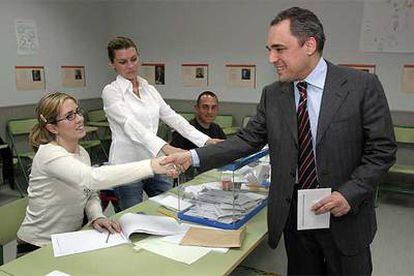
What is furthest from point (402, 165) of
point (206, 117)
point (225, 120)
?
point (206, 117)

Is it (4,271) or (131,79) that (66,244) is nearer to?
(4,271)

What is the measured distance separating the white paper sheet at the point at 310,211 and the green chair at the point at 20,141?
417 cm

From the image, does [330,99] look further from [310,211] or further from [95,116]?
[95,116]

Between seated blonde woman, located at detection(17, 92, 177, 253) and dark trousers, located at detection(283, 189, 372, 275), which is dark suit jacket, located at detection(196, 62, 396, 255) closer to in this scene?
dark trousers, located at detection(283, 189, 372, 275)

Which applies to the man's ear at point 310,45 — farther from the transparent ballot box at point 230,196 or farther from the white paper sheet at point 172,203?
the white paper sheet at point 172,203

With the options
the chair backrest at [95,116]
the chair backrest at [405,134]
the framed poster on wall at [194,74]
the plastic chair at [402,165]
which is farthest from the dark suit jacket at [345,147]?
the chair backrest at [95,116]

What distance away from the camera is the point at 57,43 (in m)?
5.89

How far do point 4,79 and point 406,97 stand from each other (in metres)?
5.24

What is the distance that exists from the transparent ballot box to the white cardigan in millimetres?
409

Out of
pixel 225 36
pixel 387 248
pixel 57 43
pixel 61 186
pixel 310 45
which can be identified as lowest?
pixel 387 248

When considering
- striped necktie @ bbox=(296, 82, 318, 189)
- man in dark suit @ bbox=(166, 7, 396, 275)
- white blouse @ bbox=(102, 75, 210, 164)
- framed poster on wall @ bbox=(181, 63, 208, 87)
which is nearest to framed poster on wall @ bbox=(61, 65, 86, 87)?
framed poster on wall @ bbox=(181, 63, 208, 87)

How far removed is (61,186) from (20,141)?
157 inches

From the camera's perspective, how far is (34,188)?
2012 millimetres

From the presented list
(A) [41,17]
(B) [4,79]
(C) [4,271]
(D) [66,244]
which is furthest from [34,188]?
(A) [41,17]
